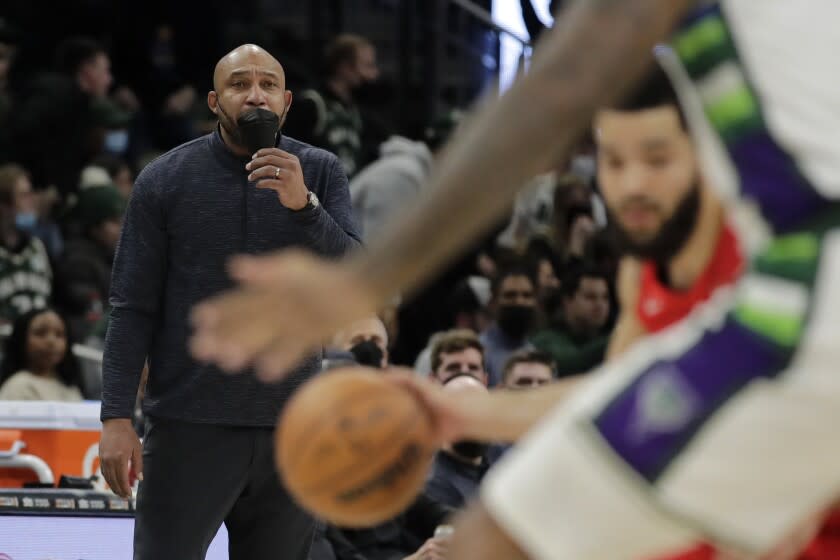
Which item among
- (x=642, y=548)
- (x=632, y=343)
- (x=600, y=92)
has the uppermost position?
(x=600, y=92)

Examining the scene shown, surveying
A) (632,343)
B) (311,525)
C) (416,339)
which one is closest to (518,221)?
(416,339)

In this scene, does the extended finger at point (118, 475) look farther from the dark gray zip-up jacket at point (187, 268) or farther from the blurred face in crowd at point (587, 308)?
the blurred face in crowd at point (587, 308)

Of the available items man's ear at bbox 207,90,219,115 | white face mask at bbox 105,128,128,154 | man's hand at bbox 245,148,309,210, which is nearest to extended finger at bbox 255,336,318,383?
man's hand at bbox 245,148,309,210

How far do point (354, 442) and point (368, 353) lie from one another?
5582 mm

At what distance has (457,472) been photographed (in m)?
7.40

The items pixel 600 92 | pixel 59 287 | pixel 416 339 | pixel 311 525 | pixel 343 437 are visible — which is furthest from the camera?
pixel 416 339

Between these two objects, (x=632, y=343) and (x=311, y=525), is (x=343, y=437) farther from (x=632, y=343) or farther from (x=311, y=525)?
(x=311, y=525)

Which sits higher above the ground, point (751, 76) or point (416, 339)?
point (751, 76)

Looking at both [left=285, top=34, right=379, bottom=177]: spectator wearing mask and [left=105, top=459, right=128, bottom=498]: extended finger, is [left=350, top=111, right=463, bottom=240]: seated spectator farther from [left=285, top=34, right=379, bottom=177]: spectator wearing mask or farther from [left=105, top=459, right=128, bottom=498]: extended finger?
[left=105, top=459, right=128, bottom=498]: extended finger

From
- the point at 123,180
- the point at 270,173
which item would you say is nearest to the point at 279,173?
the point at 270,173

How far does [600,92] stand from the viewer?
2.10 metres

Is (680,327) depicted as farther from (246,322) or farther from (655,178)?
(246,322)

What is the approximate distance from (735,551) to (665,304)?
488mm

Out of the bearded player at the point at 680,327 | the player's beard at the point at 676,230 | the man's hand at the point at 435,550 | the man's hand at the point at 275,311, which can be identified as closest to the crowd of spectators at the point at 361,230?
the man's hand at the point at 435,550
